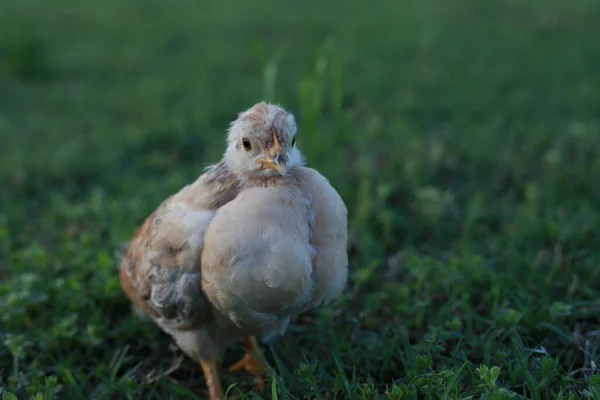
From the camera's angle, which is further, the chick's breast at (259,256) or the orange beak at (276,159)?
the orange beak at (276,159)

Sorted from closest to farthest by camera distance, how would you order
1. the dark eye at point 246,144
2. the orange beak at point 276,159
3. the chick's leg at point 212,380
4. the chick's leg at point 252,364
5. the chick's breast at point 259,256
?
the chick's breast at point 259,256
the orange beak at point 276,159
the dark eye at point 246,144
the chick's leg at point 212,380
the chick's leg at point 252,364

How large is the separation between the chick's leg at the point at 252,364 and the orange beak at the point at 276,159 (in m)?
0.99

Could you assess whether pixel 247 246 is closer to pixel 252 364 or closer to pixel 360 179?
pixel 252 364

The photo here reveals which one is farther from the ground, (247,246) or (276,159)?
(276,159)

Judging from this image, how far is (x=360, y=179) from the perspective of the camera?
4.52 m

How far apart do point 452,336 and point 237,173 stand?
4.01 ft

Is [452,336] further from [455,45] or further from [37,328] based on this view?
[455,45]

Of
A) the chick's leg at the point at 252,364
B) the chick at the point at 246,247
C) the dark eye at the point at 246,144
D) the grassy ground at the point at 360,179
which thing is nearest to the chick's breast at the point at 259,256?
the chick at the point at 246,247

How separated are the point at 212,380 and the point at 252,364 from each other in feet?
0.87

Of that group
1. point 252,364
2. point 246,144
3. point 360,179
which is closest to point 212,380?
point 252,364

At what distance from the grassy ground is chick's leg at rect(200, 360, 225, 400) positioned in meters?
0.12

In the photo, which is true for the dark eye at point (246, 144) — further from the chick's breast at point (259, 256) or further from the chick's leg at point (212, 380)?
the chick's leg at point (212, 380)

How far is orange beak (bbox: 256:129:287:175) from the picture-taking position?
7.87 feet

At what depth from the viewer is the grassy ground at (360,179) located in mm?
2928
